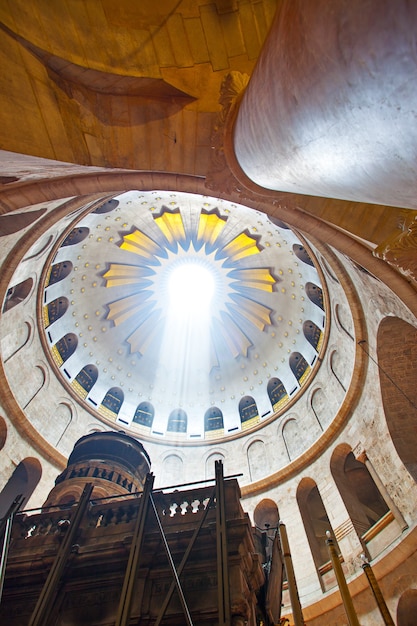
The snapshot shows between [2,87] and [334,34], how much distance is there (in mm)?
3393

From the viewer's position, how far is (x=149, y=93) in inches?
197

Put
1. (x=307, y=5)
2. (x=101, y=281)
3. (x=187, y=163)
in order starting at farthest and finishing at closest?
(x=101, y=281)
(x=187, y=163)
(x=307, y=5)

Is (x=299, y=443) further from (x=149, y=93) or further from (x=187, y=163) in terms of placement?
(x=149, y=93)

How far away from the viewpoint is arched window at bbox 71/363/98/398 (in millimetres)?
16875

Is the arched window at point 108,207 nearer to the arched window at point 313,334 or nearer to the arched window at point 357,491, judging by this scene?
the arched window at point 313,334

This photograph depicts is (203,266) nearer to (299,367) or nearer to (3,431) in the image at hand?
(299,367)

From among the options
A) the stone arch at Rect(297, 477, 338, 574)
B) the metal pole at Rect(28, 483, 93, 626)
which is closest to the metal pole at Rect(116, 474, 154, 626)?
the metal pole at Rect(28, 483, 93, 626)

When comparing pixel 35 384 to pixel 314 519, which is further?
pixel 35 384

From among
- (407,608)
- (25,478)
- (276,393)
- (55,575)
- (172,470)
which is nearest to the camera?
(55,575)

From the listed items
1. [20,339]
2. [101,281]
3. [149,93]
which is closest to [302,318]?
[101,281]

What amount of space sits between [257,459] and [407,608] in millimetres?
8172

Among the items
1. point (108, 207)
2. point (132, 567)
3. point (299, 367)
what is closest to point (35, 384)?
point (108, 207)

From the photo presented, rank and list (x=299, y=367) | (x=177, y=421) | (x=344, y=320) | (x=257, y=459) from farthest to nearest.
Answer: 1. (x=177, y=421)
2. (x=299, y=367)
3. (x=257, y=459)
4. (x=344, y=320)

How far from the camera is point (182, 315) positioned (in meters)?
22.0
